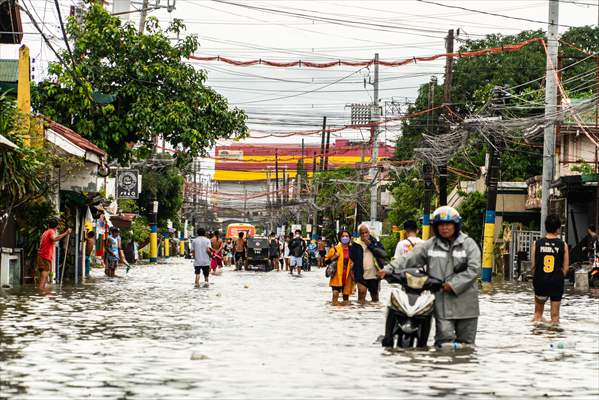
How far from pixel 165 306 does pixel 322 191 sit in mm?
81817

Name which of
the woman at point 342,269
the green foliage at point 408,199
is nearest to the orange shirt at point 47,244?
the woman at point 342,269

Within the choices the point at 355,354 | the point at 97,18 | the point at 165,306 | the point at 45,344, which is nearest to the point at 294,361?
the point at 355,354

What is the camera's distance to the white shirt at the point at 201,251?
3394 centimetres

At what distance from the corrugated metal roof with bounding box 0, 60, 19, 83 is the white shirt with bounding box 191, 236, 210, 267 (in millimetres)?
8765

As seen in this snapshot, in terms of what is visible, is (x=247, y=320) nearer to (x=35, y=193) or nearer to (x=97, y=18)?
(x=35, y=193)

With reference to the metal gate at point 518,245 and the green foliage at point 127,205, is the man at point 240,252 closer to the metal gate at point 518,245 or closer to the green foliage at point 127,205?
the metal gate at point 518,245

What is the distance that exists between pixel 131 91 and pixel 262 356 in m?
26.1

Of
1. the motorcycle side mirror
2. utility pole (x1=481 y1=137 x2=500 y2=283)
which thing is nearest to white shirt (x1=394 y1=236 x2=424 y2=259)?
the motorcycle side mirror

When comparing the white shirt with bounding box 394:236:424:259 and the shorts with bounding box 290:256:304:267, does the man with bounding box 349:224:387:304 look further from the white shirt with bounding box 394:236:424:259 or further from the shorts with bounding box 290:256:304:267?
the shorts with bounding box 290:256:304:267

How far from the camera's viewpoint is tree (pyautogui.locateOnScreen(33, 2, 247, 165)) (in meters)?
38.7

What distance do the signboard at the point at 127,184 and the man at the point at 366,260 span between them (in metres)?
36.1

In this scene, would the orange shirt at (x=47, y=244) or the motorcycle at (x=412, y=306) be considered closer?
the motorcycle at (x=412, y=306)

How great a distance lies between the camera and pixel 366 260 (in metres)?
25.5

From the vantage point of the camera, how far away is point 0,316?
20219 mm
